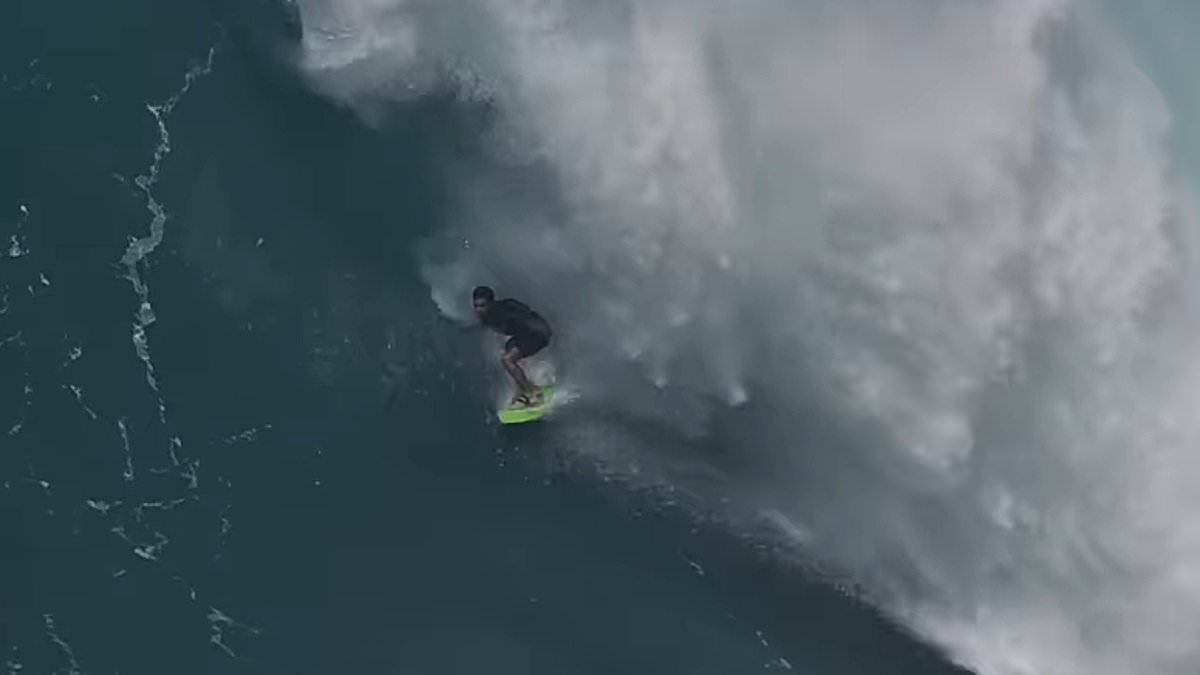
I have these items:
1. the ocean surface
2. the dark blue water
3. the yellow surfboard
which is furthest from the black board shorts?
the dark blue water

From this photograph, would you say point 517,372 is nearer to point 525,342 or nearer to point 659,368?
point 525,342

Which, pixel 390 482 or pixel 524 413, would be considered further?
pixel 524 413

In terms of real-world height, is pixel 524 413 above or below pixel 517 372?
below

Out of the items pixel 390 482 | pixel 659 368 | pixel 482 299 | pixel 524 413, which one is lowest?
pixel 390 482

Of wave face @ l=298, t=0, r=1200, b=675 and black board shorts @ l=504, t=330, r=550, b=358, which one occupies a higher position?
wave face @ l=298, t=0, r=1200, b=675

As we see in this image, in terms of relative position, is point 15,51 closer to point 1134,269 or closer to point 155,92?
point 155,92

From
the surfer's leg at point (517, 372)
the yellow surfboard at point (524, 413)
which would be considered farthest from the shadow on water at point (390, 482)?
the surfer's leg at point (517, 372)

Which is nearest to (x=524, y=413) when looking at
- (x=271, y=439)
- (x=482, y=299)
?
(x=482, y=299)

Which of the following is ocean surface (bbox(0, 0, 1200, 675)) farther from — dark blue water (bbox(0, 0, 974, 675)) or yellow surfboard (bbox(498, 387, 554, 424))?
yellow surfboard (bbox(498, 387, 554, 424))
